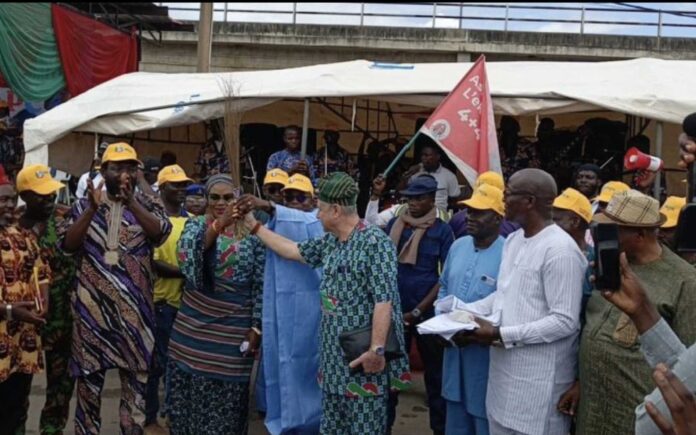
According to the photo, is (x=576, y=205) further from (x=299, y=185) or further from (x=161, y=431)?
(x=161, y=431)

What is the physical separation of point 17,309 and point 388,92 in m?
4.16

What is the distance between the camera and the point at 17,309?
435cm

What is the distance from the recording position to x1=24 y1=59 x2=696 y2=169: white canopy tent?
285 inches

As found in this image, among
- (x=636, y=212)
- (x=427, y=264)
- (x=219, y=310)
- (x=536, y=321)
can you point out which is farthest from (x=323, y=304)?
(x=636, y=212)

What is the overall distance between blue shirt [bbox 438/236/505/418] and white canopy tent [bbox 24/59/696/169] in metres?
3.17

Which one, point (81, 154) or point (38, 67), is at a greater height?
point (38, 67)

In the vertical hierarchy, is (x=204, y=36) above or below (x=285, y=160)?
above

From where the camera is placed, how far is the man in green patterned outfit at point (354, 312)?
4012 mm

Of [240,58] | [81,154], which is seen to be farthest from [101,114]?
[240,58]

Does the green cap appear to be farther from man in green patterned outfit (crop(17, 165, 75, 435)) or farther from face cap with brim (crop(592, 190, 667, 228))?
man in green patterned outfit (crop(17, 165, 75, 435))

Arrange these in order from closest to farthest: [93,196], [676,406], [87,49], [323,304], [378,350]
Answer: [676,406] < [378,350] < [323,304] < [93,196] < [87,49]

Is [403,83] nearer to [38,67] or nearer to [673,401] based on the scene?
[38,67]

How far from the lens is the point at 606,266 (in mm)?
2184

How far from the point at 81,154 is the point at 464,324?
7007mm
